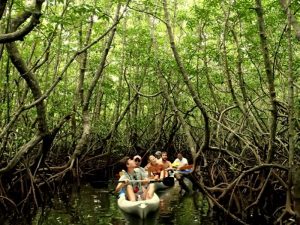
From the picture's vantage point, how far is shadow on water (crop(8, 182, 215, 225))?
791cm

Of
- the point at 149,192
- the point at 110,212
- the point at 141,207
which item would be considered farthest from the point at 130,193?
the point at 110,212

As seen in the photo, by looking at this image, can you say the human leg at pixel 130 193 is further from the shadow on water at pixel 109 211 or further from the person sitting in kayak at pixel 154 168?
the person sitting in kayak at pixel 154 168

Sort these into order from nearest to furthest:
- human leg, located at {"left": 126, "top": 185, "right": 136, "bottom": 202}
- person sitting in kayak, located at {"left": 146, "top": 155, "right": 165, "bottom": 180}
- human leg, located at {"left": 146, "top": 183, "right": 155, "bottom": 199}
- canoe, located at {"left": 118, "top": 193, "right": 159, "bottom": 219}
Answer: canoe, located at {"left": 118, "top": 193, "right": 159, "bottom": 219} → human leg, located at {"left": 126, "top": 185, "right": 136, "bottom": 202} → human leg, located at {"left": 146, "top": 183, "right": 155, "bottom": 199} → person sitting in kayak, located at {"left": 146, "top": 155, "right": 165, "bottom": 180}

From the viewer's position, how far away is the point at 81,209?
921 cm

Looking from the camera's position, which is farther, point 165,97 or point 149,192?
point 165,97

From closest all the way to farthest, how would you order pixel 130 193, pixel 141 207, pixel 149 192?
pixel 141 207 → pixel 130 193 → pixel 149 192

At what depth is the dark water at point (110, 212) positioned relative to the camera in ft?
26.0

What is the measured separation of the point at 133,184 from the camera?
866cm

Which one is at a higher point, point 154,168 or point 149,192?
point 154,168

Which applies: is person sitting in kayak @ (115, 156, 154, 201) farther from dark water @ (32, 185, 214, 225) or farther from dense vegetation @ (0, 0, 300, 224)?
dense vegetation @ (0, 0, 300, 224)

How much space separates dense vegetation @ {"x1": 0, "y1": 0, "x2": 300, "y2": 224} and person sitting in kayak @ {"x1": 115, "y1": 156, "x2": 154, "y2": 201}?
43.9 inches

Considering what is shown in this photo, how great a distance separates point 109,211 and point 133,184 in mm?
915

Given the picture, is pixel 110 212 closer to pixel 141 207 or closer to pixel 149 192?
pixel 149 192

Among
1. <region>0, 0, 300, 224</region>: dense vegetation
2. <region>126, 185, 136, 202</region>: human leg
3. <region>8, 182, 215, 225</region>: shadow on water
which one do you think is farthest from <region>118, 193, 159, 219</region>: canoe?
<region>0, 0, 300, 224</region>: dense vegetation
